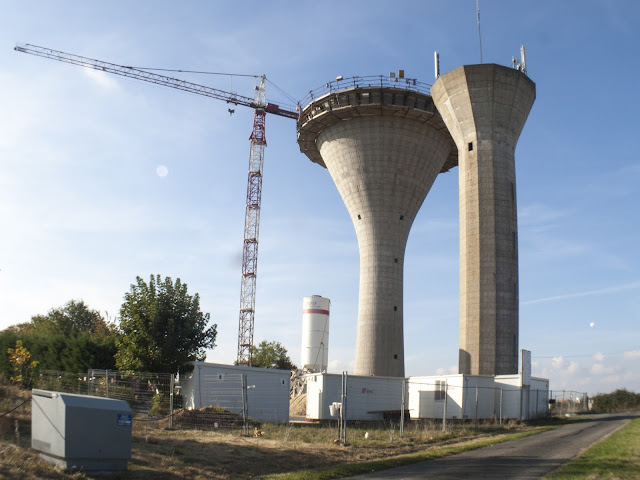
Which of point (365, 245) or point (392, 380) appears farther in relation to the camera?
point (365, 245)

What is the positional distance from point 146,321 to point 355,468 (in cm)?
2343

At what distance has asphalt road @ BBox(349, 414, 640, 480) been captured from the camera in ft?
45.6

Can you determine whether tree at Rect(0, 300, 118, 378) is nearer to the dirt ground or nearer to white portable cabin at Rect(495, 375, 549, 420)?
the dirt ground

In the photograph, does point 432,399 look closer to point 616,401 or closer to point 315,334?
point 315,334

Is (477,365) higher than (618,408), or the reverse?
(477,365)

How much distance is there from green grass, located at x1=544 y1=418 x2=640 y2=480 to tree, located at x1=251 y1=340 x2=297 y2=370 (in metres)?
66.9

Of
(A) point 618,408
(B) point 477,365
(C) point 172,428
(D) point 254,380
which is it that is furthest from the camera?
(A) point 618,408

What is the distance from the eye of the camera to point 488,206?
39062 millimetres

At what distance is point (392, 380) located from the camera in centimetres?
3744

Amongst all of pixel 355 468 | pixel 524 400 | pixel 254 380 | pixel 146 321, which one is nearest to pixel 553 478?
pixel 355 468

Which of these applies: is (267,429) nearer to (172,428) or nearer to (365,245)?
(172,428)

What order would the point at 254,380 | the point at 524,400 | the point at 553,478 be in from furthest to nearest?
the point at 524,400
the point at 254,380
the point at 553,478

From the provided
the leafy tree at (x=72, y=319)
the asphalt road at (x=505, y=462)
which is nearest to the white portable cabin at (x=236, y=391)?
the asphalt road at (x=505, y=462)

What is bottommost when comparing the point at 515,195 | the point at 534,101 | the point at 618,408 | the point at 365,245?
the point at 618,408
